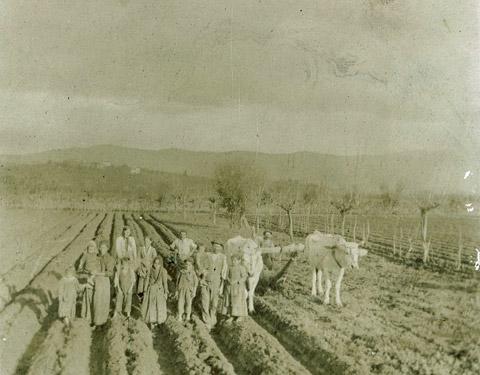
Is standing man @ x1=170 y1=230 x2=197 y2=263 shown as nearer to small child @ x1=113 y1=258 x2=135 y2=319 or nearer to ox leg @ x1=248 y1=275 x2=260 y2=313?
small child @ x1=113 y1=258 x2=135 y2=319

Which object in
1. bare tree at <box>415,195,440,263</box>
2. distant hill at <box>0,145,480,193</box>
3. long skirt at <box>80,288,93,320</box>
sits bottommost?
long skirt at <box>80,288,93,320</box>

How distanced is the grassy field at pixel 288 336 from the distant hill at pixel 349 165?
2.73 meters

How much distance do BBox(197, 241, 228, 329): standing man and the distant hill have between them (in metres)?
4.72

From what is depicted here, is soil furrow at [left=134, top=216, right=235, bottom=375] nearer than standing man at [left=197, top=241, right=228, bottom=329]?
Yes

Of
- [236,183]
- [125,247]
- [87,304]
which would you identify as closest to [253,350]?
[87,304]

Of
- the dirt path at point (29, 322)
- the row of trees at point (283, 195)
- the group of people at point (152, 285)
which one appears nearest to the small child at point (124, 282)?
the group of people at point (152, 285)

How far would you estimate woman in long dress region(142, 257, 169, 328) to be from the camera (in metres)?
9.11

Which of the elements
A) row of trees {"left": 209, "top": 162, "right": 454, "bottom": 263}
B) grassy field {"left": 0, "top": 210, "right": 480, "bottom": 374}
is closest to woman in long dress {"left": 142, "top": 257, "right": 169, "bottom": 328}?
grassy field {"left": 0, "top": 210, "right": 480, "bottom": 374}

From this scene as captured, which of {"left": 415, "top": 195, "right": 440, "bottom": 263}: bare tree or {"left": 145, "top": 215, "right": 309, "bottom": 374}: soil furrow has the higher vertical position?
{"left": 415, "top": 195, "right": 440, "bottom": 263}: bare tree

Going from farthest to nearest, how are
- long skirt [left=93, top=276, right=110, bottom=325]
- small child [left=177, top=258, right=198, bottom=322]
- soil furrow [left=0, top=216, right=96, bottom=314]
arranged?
soil furrow [left=0, top=216, right=96, bottom=314], small child [left=177, top=258, right=198, bottom=322], long skirt [left=93, top=276, right=110, bottom=325]

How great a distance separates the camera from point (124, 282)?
9484 mm

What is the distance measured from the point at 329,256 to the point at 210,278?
2670mm

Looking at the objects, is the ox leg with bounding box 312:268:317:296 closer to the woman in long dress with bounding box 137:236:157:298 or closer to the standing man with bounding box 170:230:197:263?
the standing man with bounding box 170:230:197:263

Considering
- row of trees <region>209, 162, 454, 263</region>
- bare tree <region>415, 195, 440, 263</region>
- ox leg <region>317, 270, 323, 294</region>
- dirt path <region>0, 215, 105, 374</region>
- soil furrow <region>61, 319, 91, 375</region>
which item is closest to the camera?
soil furrow <region>61, 319, 91, 375</region>
